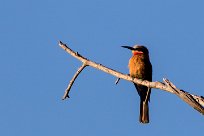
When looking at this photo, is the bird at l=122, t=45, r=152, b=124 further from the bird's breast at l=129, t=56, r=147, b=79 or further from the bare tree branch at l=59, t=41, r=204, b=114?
the bare tree branch at l=59, t=41, r=204, b=114

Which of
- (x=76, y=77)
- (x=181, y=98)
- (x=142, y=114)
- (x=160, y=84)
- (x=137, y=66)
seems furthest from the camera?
(x=137, y=66)

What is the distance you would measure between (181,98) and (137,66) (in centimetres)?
481

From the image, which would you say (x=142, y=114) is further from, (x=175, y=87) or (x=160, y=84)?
(x=175, y=87)

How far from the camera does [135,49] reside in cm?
972

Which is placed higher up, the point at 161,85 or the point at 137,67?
the point at 137,67

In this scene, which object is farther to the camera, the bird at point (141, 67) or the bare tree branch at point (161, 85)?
the bird at point (141, 67)

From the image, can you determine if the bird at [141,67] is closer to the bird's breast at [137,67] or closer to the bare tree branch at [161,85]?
the bird's breast at [137,67]

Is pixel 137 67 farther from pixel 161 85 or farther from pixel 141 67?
pixel 161 85

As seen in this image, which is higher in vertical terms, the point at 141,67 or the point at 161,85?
the point at 141,67

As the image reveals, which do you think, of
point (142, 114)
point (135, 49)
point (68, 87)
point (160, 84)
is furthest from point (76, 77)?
point (135, 49)

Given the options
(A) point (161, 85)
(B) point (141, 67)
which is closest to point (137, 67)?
(B) point (141, 67)

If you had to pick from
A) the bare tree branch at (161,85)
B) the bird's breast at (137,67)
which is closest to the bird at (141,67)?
the bird's breast at (137,67)

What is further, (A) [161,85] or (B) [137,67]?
(B) [137,67]

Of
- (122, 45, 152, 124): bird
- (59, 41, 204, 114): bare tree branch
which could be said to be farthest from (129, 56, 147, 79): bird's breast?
(59, 41, 204, 114): bare tree branch
